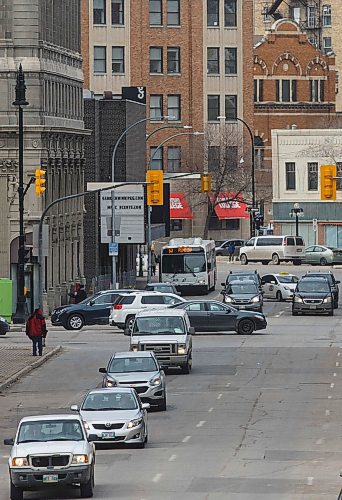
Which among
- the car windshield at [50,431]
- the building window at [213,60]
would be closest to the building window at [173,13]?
the building window at [213,60]

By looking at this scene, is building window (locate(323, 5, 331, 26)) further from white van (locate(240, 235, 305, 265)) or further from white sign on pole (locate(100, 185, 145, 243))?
white sign on pole (locate(100, 185, 145, 243))

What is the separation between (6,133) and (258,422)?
38.8 metres

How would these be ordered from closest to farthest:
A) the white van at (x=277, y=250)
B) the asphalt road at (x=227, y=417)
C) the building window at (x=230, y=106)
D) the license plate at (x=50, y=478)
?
the license plate at (x=50, y=478) → the asphalt road at (x=227, y=417) → the white van at (x=277, y=250) → the building window at (x=230, y=106)

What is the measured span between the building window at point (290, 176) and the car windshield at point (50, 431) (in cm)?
8520

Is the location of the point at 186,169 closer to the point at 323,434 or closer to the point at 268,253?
the point at 268,253

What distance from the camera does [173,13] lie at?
12219 cm

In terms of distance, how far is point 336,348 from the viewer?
170 feet

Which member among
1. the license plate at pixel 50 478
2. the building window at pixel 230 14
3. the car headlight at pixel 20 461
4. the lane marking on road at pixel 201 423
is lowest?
the lane marking on road at pixel 201 423

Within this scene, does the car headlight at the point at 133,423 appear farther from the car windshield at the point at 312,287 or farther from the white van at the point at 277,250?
the white van at the point at 277,250

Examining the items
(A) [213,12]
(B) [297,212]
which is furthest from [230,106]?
(B) [297,212]

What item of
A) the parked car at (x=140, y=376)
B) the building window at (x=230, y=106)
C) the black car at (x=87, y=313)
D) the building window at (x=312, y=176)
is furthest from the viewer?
the building window at (x=230, y=106)

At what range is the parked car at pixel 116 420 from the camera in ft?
97.2

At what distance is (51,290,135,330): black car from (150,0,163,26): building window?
6314 cm

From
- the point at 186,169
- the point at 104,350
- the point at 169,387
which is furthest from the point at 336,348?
the point at 186,169
